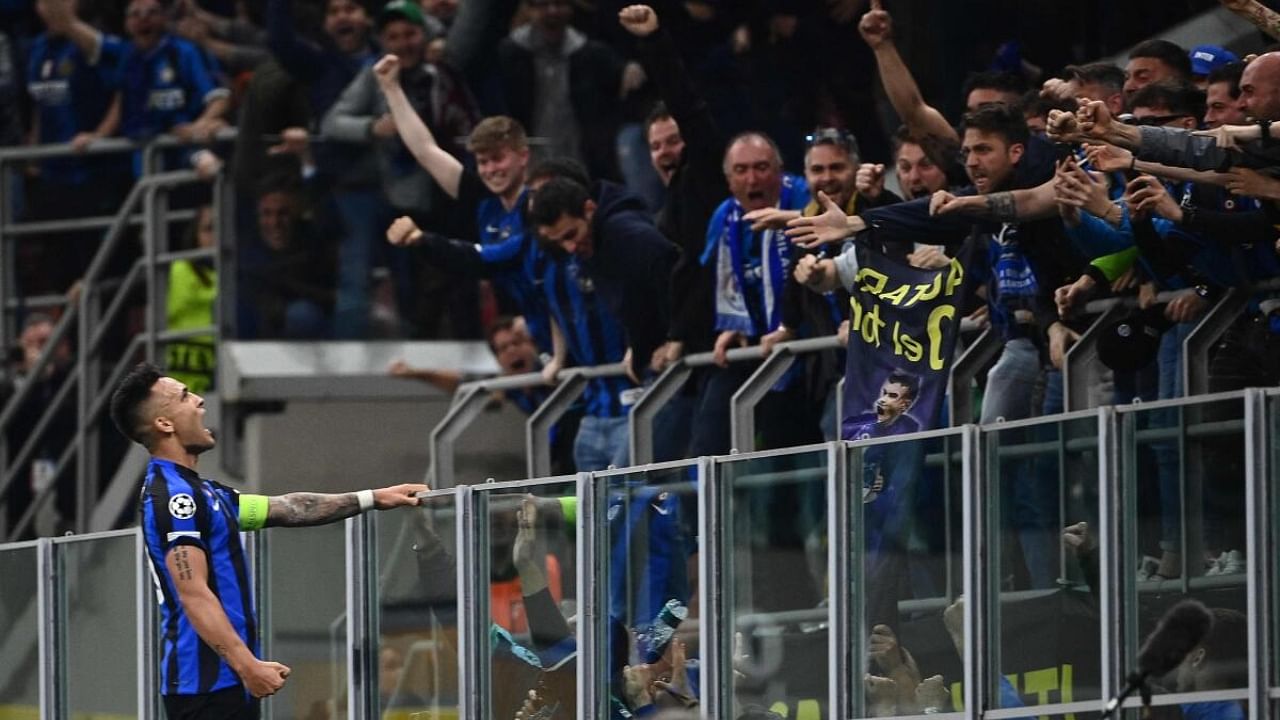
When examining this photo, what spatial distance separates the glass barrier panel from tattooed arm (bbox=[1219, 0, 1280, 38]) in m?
1.99

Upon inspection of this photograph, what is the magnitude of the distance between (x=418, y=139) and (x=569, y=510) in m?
4.56

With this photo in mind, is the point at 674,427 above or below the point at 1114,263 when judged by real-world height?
below

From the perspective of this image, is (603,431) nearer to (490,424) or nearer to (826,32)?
(490,424)

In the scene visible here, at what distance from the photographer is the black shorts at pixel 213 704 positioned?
376 inches

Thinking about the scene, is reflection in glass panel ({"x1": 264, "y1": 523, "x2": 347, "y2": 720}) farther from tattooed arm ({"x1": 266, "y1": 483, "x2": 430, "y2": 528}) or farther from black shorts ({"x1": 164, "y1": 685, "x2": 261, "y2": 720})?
black shorts ({"x1": 164, "y1": 685, "x2": 261, "y2": 720})

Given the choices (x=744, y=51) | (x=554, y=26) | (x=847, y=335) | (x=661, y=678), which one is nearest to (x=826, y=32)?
(x=744, y=51)

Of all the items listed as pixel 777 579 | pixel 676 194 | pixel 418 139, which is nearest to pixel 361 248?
pixel 418 139

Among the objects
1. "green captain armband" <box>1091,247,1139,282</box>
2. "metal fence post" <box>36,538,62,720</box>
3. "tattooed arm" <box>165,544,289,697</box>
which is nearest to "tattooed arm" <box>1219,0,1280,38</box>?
"green captain armband" <box>1091,247,1139,282</box>

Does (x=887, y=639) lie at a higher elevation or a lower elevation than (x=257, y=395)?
lower

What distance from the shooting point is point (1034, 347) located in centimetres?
1102

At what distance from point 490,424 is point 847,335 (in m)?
3.67

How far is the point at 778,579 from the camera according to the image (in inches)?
394

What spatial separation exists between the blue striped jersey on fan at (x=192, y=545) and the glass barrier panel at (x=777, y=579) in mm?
1699

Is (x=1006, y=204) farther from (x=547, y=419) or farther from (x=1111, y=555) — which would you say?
(x=547, y=419)
